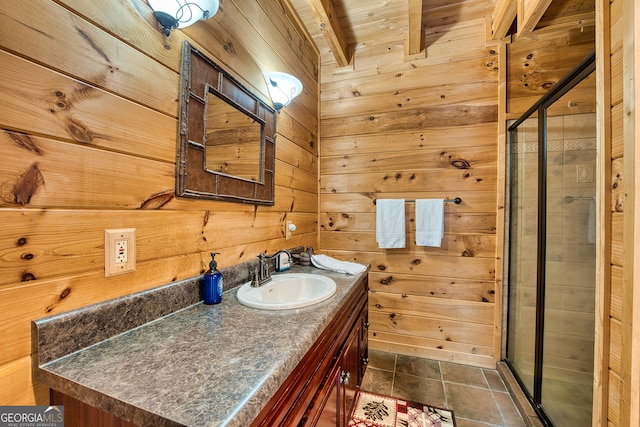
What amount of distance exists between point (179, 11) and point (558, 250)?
6.53 ft

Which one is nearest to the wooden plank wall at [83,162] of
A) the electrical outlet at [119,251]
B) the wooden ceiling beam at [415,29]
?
the electrical outlet at [119,251]

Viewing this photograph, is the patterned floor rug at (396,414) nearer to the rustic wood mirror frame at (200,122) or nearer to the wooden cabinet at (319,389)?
the wooden cabinet at (319,389)

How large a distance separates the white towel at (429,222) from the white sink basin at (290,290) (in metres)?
0.99

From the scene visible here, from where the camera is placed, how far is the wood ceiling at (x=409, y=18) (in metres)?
1.56

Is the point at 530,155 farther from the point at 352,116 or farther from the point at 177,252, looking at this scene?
the point at 177,252

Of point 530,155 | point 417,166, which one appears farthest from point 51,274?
point 530,155

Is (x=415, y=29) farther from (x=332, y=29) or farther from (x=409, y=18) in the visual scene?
(x=332, y=29)

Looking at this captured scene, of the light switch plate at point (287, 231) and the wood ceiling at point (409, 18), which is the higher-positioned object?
the wood ceiling at point (409, 18)

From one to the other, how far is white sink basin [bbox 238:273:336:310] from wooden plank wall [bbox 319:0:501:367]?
92 cm

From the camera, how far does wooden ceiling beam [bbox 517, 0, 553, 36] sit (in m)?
1.35

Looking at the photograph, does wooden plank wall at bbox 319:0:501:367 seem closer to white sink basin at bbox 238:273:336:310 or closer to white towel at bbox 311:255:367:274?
white towel at bbox 311:255:367:274

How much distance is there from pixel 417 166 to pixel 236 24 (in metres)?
1.48

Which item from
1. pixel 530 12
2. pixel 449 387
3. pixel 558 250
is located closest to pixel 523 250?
pixel 558 250

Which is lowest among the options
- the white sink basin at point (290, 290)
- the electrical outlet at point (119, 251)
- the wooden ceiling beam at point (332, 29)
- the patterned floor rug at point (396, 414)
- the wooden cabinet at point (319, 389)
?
the patterned floor rug at point (396, 414)
